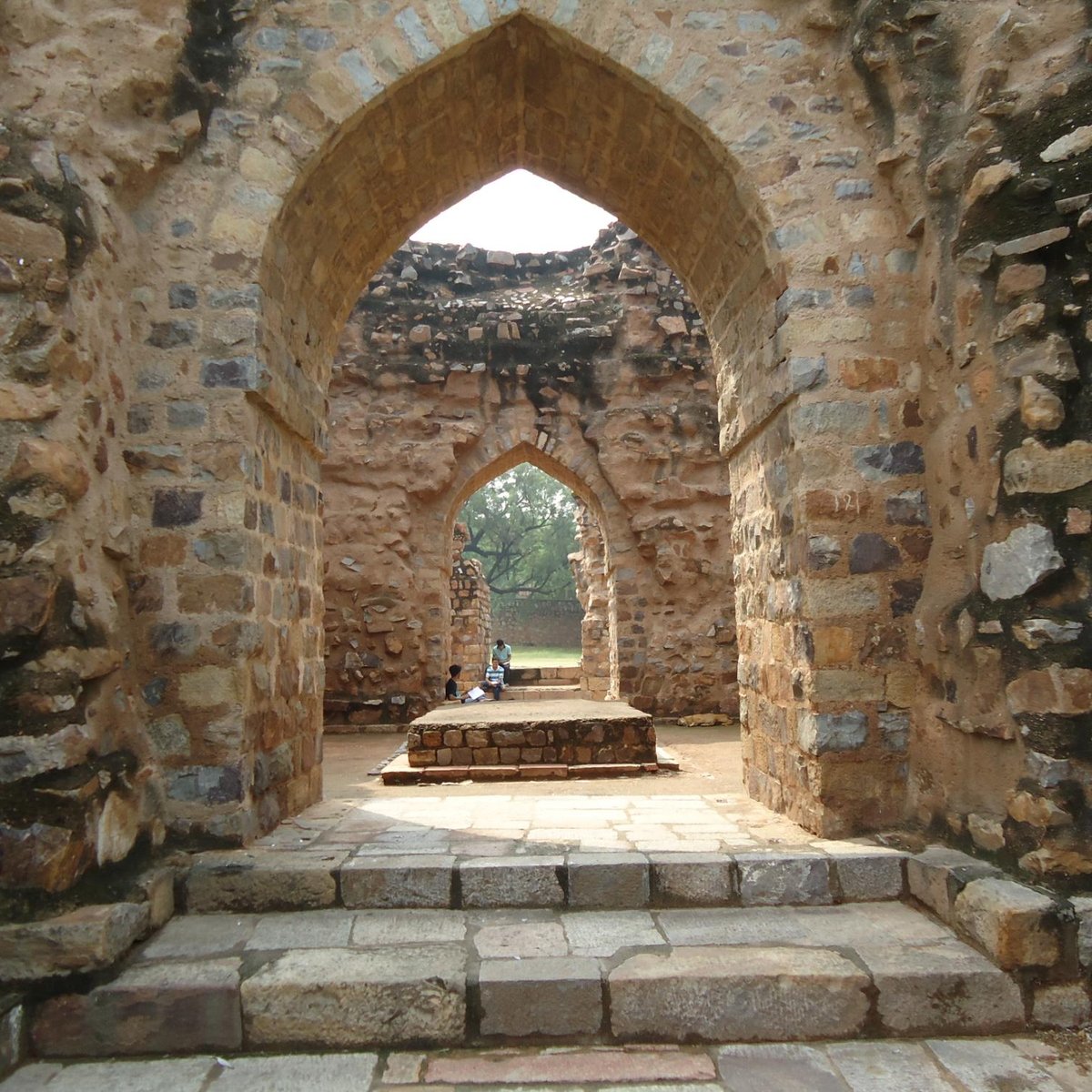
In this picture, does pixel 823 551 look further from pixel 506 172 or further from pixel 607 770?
pixel 607 770

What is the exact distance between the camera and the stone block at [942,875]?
2912 millimetres

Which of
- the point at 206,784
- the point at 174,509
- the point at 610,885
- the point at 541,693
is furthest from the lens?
the point at 541,693

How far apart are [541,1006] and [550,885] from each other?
581 millimetres

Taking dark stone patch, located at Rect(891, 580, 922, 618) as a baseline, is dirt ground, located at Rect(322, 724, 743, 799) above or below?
below

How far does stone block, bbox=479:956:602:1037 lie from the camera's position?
2604mm

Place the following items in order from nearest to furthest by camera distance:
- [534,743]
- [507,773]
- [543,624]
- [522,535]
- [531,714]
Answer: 1. [507,773]
2. [534,743]
3. [531,714]
4. [543,624]
5. [522,535]

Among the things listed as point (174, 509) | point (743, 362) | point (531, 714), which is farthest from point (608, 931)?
point (531, 714)

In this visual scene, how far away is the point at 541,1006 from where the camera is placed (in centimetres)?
261

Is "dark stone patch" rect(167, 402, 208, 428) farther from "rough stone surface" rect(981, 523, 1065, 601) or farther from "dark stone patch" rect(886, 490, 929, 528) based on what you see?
"rough stone surface" rect(981, 523, 1065, 601)

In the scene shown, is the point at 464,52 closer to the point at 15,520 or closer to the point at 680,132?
the point at 680,132

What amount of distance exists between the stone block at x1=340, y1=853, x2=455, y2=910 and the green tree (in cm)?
3213

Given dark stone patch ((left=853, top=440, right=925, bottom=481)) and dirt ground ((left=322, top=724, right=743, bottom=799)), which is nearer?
dark stone patch ((left=853, top=440, right=925, bottom=481))

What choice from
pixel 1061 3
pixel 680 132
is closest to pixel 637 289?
pixel 680 132

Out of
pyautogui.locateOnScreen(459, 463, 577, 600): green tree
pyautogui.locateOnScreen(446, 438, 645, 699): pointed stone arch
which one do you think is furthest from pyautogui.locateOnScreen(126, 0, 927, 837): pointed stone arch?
pyautogui.locateOnScreen(459, 463, 577, 600): green tree
